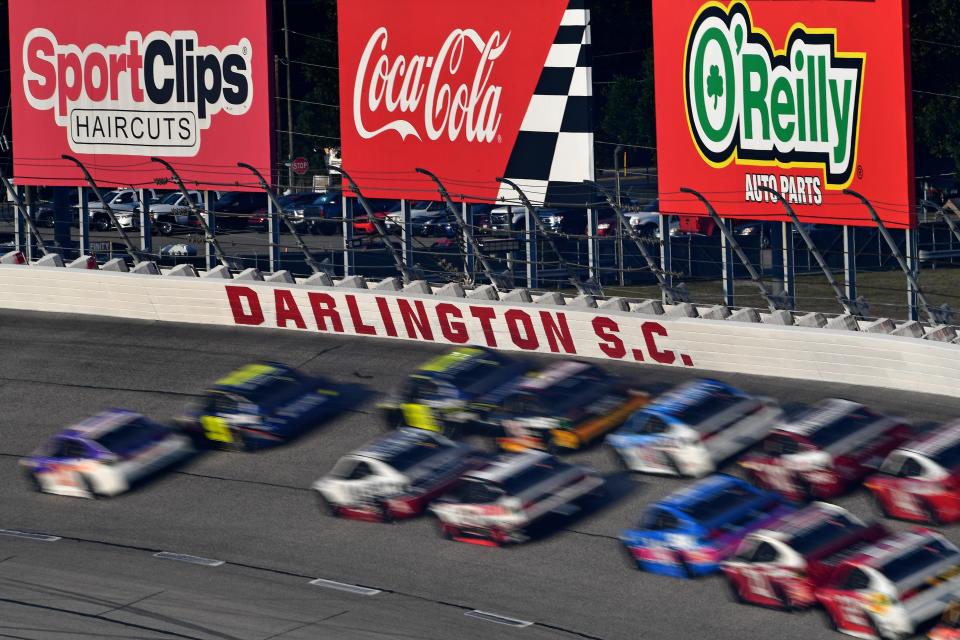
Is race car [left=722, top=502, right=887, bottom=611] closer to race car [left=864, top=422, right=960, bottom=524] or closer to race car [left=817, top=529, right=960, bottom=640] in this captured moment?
race car [left=817, top=529, right=960, bottom=640]

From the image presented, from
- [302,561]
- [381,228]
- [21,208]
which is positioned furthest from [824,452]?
[21,208]

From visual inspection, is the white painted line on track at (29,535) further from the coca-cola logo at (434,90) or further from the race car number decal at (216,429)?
the coca-cola logo at (434,90)

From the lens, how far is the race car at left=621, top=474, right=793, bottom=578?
19547 mm

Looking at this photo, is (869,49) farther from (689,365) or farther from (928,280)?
(928,280)

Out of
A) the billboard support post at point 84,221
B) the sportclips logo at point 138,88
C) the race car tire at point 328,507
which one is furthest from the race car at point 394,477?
the billboard support post at point 84,221

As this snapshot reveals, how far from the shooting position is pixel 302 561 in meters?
21.0

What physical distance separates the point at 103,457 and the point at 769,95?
12857mm

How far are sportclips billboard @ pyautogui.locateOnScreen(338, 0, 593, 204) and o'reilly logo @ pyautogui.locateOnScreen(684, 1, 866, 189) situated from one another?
269 centimetres

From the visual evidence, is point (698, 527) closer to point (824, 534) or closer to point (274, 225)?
point (824, 534)

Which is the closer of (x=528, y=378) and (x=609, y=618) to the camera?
(x=609, y=618)

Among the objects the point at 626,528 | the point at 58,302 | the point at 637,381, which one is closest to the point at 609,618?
the point at 626,528

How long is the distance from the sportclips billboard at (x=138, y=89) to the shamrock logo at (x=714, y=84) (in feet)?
33.9

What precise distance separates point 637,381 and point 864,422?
18.0 feet

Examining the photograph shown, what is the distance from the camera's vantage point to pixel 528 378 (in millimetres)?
25438
